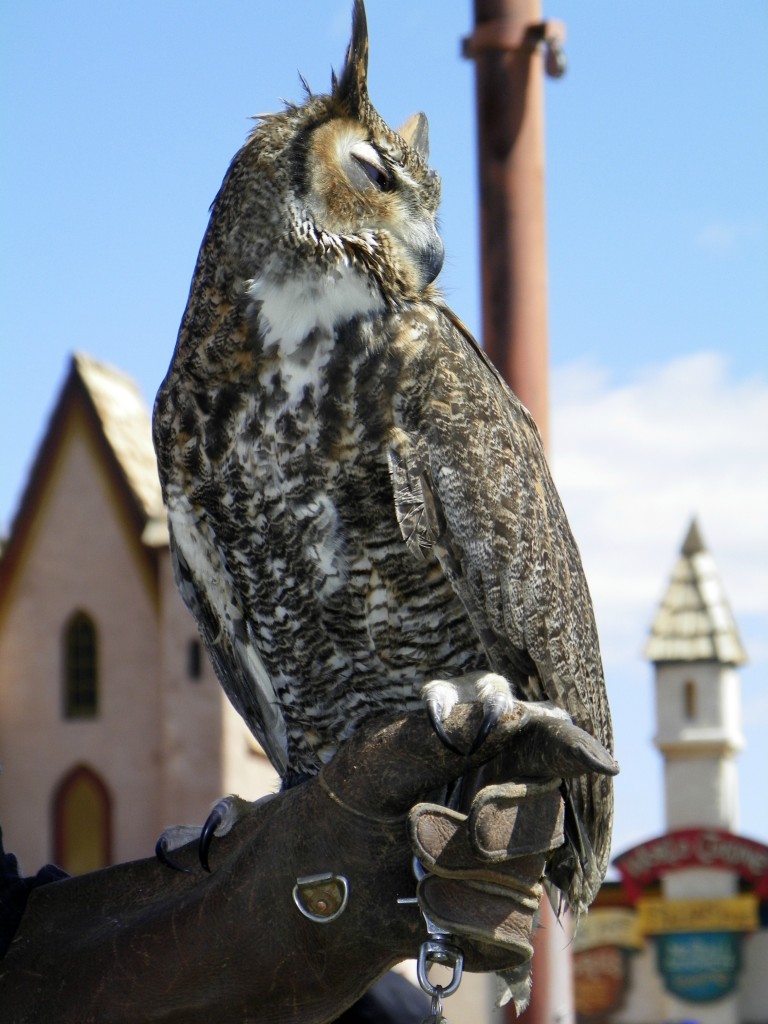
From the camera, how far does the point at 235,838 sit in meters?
3.14

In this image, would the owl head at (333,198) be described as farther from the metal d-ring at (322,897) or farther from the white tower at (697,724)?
the white tower at (697,724)

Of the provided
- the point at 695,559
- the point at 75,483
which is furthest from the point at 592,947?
the point at 75,483

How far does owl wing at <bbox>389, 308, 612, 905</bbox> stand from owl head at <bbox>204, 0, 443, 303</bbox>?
20 centimetres

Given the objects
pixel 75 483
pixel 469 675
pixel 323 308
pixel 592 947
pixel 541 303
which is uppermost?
pixel 75 483

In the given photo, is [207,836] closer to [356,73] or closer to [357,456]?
[357,456]

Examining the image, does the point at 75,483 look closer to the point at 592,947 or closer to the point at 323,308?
the point at 592,947

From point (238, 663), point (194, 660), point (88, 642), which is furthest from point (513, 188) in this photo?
point (88, 642)

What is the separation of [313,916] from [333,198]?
146cm

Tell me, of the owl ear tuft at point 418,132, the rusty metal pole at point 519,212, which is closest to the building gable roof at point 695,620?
the rusty metal pole at point 519,212

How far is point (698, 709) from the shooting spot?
18.7m

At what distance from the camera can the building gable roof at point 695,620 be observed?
18703 mm

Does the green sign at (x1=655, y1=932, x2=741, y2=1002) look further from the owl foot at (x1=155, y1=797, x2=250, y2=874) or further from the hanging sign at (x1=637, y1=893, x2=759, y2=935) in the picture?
the owl foot at (x1=155, y1=797, x2=250, y2=874)

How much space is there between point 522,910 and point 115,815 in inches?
510

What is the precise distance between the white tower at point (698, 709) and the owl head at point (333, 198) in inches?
625
